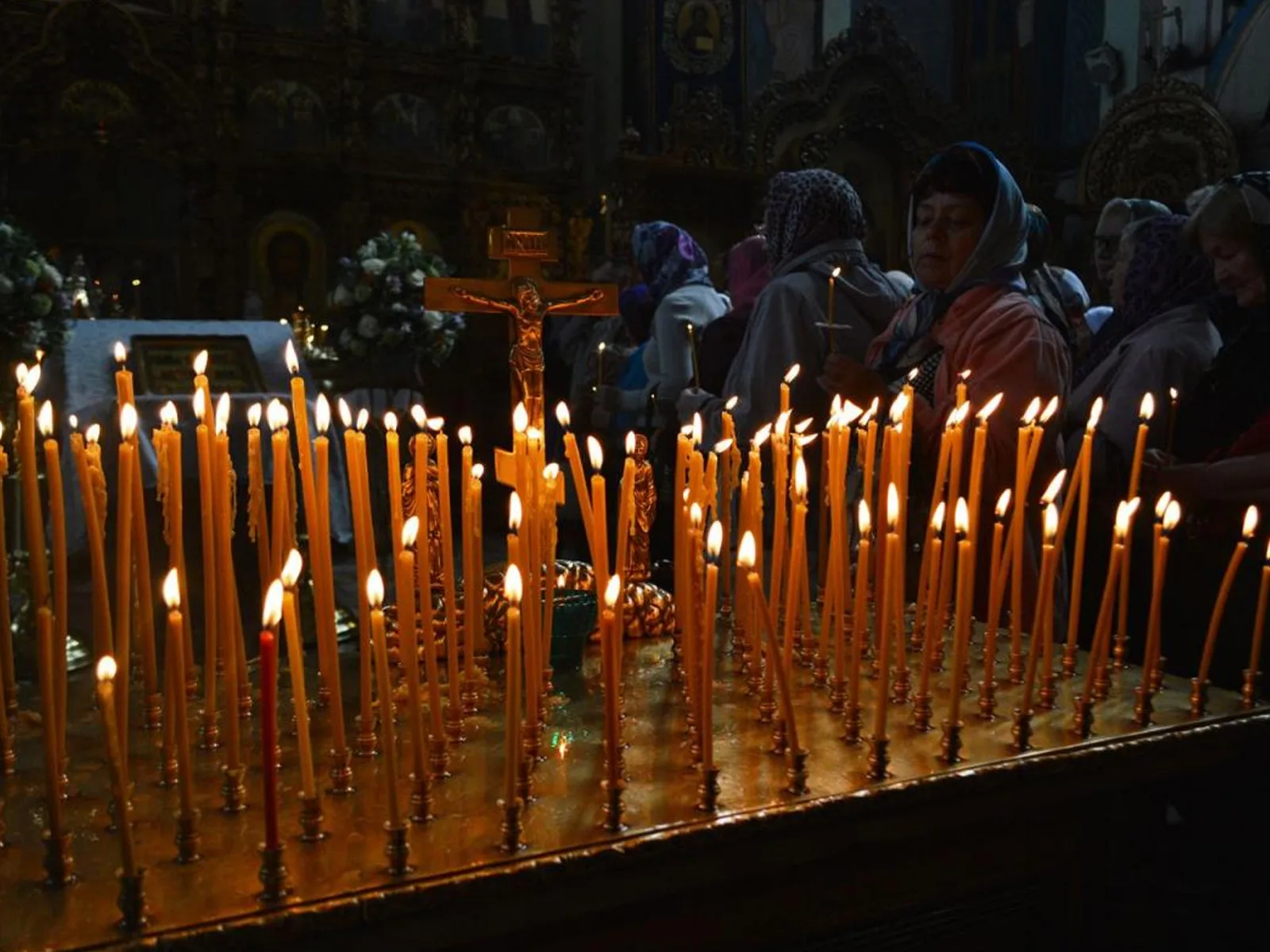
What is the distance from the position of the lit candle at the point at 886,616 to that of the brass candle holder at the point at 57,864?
89 centimetres

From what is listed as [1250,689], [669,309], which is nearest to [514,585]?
[1250,689]

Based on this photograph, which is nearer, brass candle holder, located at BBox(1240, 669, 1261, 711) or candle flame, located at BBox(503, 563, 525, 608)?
candle flame, located at BBox(503, 563, 525, 608)

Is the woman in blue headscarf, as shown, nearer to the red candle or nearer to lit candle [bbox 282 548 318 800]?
lit candle [bbox 282 548 318 800]

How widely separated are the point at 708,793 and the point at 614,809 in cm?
11

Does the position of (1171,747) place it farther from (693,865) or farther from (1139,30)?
(1139,30)

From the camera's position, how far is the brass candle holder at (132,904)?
3.16 ft

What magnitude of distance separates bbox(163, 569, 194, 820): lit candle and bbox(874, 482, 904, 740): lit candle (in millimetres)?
774

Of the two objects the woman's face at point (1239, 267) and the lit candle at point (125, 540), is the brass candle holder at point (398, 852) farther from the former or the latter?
the woman's face at point (1239, 267)

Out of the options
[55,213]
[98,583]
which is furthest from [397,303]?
[98,583]

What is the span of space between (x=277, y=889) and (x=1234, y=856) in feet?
6.03

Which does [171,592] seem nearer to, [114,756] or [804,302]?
[114,756]

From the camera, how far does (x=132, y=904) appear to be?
966 millimetres

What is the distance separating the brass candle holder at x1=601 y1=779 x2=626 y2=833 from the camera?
3.84 ft

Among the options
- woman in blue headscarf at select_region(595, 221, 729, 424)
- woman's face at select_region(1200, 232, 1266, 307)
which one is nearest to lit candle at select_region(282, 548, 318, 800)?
woman's face at select_region(1200, 232, 1266, 307)
